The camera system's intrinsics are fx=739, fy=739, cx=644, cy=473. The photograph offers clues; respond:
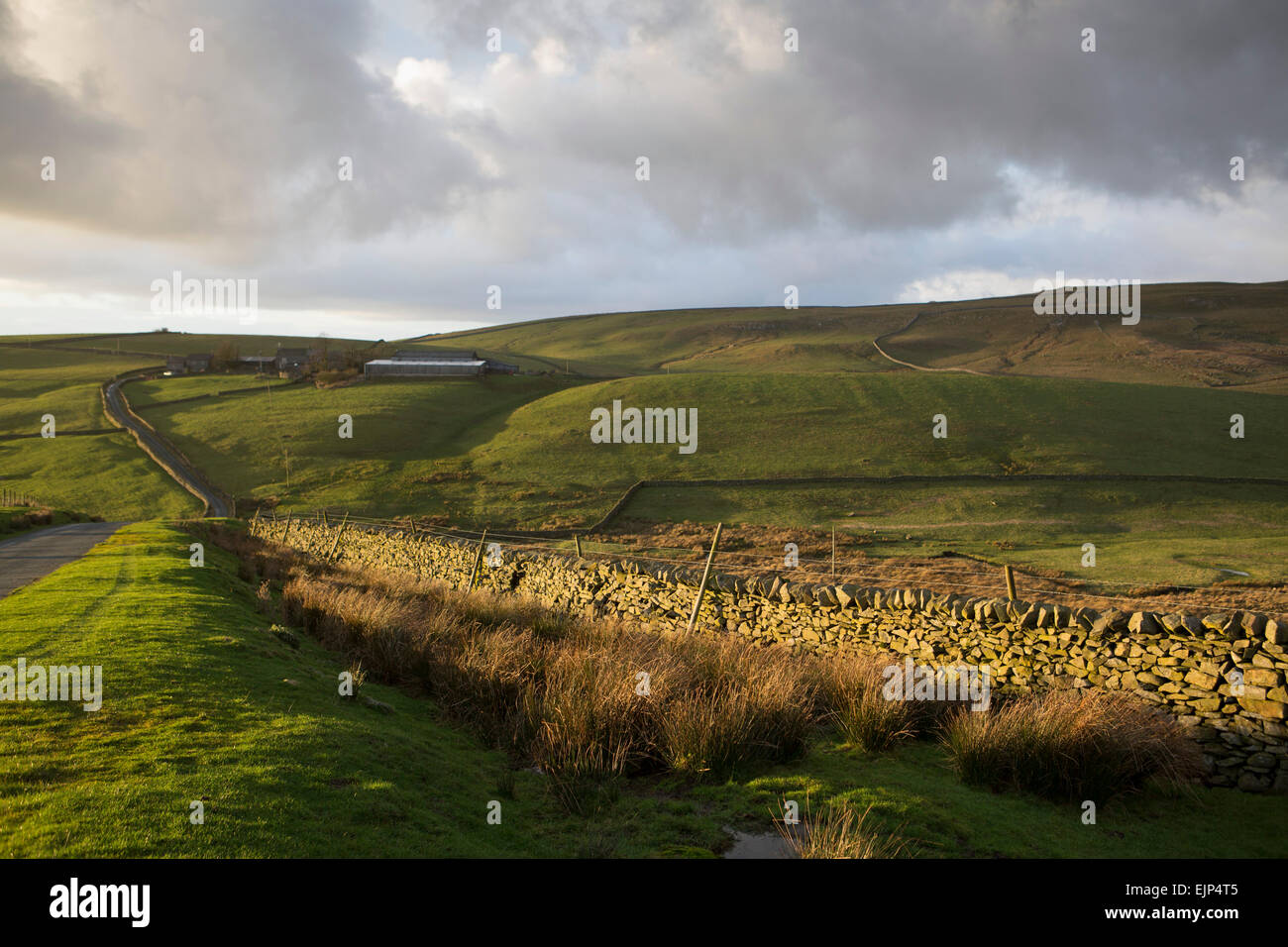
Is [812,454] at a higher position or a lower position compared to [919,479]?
higher

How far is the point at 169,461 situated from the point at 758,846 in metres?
66.4

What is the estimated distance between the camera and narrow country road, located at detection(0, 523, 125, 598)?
19503mm

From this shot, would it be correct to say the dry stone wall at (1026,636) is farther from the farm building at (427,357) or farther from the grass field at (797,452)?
the farm building at (427,357)

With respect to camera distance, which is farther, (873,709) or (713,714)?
(873,709)

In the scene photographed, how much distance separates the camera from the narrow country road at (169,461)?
51709 mm

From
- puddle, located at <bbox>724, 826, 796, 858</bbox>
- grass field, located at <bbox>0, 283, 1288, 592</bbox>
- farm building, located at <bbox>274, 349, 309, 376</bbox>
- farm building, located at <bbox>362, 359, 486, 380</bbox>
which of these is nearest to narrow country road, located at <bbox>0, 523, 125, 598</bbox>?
grass field, located at <bbox>0, 283, 1288, 592</bbox>

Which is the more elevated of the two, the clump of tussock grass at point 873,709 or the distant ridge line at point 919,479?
the distant ridge line at point 919,479

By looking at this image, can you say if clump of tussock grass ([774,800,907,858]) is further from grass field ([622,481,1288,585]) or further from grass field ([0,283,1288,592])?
grass field ([0,283,1288,592])

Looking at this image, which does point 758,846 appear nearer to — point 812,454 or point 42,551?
point 42,551

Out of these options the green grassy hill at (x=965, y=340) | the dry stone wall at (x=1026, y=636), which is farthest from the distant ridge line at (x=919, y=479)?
the green grassy hill at (x=965, y=340)

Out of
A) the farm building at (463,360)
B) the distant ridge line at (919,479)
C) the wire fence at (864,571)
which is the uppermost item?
the farm building at (463,360)

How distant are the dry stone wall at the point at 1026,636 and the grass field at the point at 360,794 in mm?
875

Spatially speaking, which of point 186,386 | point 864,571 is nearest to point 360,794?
point 864,571

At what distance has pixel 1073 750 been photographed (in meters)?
8.55
